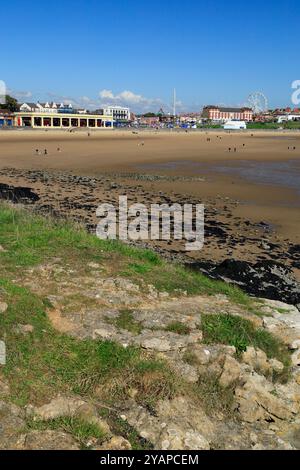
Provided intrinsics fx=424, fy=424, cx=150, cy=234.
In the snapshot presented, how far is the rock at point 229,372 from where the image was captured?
6.60 metres

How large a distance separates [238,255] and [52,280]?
7.81 metres

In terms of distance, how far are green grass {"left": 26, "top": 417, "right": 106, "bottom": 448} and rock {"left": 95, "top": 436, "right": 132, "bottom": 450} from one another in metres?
0.09

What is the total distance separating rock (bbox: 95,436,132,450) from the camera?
5180mm

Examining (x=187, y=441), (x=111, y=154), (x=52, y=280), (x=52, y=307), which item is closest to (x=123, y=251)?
(x=52, y=280)

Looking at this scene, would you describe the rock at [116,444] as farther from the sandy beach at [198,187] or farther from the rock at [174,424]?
the sandy beach at [198,187]

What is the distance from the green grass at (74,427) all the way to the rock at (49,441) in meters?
0.08

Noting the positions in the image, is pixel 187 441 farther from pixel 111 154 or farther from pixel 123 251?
pixel 111 154

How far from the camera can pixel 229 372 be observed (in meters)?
6.69

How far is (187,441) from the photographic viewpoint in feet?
17.6

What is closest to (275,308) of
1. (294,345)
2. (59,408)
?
(294,345)

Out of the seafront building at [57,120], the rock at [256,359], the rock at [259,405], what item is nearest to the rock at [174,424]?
the rock at [259,405]

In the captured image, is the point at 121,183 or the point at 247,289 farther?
the point at 121,183

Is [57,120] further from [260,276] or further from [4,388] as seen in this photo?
[4,388]

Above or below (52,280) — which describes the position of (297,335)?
below
